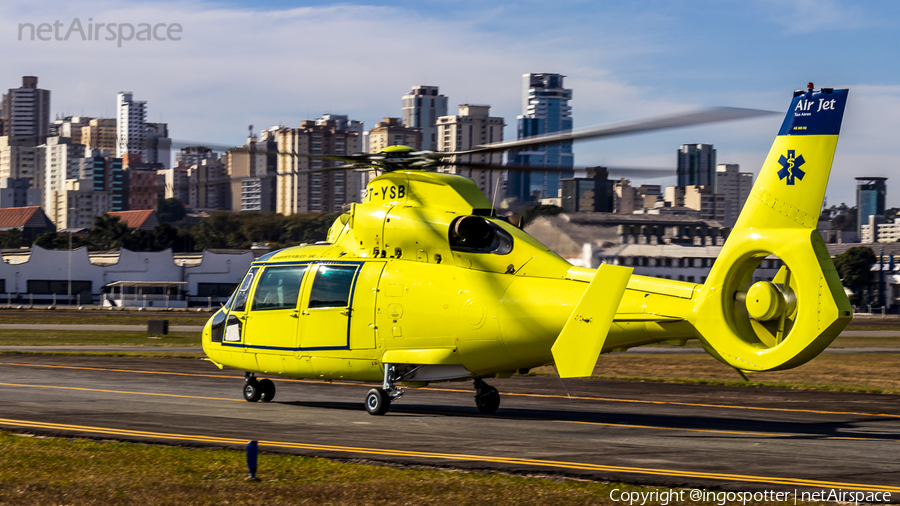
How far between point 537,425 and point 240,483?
7.19 metres

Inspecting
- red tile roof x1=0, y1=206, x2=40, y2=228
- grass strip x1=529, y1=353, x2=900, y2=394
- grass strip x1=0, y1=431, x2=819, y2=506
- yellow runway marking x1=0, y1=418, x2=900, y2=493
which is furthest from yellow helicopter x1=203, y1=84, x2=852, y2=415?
red tile roof x1=0, y1=206, x2=40, y2=228

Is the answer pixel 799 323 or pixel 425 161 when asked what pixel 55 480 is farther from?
pixel 799 323

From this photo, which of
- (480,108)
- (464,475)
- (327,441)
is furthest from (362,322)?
(480,108)

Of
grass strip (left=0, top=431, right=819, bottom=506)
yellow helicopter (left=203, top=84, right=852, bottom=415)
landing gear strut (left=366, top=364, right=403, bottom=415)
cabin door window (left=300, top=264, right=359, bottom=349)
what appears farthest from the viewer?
cabin door window (left=300, top=264, right=359, bottom=349)

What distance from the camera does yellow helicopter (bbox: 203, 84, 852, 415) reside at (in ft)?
45.4

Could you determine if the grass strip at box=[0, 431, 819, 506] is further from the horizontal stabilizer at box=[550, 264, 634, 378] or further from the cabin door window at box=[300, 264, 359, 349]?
the cabin door window at box=[300, 264, 359, 349]

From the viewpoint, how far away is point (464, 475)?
11.8m

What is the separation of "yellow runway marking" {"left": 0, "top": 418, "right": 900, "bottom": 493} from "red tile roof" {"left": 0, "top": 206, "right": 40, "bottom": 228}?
17555cm

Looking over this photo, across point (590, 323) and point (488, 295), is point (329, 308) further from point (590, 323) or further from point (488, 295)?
point (590, 323)

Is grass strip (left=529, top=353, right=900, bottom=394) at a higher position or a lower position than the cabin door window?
lower

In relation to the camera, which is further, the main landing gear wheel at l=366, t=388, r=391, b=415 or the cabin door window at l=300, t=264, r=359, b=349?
the cabin door window at l=300, t=264, r=359, b=349

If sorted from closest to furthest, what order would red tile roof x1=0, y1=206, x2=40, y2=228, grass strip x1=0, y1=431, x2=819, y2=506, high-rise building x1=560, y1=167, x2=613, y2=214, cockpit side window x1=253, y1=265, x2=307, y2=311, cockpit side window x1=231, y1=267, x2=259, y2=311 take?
grass strip x1=0, y1=431, x2=819, y2=506, cockpit side window x1=253, y1=265, x2=307, y2=311, cockpit side window x1=231, y1=267, x2=259, y2=311, high-rise building x1=560, y1=167, x2=613, y2=214, red tile roof x1=0, y1=206, x2=40, y2=228

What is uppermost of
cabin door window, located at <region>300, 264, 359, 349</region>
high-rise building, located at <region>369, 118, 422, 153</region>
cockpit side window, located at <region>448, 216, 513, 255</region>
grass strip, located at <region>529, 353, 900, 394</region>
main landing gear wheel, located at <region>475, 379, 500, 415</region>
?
high-rise building, located at <region>369, 118, 422, 153</region>

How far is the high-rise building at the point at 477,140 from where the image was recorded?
17453mm
